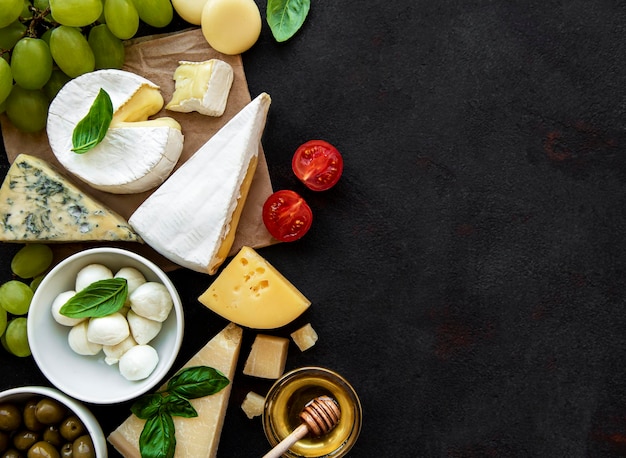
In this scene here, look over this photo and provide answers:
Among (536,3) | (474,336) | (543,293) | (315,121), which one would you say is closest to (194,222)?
(315,121)

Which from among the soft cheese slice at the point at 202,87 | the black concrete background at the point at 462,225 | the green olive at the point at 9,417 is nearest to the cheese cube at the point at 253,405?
the black concrete background at the point at 462,225

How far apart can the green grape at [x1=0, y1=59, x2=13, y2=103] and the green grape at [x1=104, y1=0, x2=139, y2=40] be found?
24cm

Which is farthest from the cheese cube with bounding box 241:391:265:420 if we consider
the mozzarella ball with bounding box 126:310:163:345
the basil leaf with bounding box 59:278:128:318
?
the basil leaf with bounding box 59:278:128:318

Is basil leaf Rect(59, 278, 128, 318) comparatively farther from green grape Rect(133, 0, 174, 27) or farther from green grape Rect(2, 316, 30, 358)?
green grape Rect(133, 0, 174, 27)

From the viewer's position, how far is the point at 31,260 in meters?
1.53

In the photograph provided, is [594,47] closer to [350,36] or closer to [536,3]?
[536,3]

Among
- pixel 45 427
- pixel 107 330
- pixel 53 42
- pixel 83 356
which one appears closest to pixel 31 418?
pixel 45 427

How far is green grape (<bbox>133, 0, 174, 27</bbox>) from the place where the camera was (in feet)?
4.94

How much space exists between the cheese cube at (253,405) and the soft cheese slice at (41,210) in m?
0.52

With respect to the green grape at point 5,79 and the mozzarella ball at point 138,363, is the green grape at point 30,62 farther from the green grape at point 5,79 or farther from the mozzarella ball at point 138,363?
the mozzarella ball at point 138,363

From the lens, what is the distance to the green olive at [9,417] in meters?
1.43

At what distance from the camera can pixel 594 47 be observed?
1554mm

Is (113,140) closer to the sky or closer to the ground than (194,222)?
closer to the sky

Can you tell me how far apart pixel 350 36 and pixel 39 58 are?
72cm
